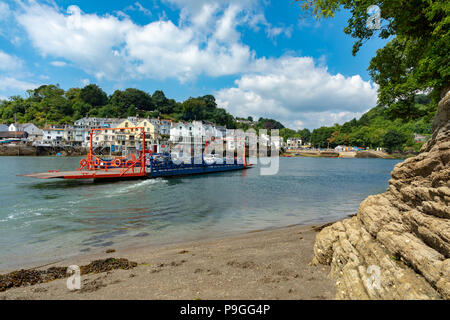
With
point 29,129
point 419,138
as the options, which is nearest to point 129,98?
point 29,129

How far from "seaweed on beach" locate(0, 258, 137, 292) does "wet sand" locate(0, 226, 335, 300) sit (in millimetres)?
302

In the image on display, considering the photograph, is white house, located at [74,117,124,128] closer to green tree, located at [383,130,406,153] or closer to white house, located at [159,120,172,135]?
white house, located at [159,120,172,135]

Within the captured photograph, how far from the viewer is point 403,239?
3.87m

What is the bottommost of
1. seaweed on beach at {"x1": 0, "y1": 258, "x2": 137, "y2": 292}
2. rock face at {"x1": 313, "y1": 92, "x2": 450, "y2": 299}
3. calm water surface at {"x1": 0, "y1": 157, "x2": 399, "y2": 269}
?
calm water surface at {"x1": 0, "y1": 157, "x2": 399, "y2": 269}

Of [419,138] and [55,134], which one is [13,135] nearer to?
[55,134]

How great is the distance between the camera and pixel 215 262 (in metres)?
5.92

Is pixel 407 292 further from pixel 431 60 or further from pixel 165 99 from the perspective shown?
pixel 165 99

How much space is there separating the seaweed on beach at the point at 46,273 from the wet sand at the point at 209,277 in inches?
11.9

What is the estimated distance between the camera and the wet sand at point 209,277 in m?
4.02

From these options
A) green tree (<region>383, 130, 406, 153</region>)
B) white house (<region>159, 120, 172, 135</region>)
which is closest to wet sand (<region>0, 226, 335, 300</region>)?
white house (<region>159, 120, 172, 135</region>)

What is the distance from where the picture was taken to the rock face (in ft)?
10.3

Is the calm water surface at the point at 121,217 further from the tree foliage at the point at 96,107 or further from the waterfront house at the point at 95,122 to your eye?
the tree foliage at the point at 96,107
